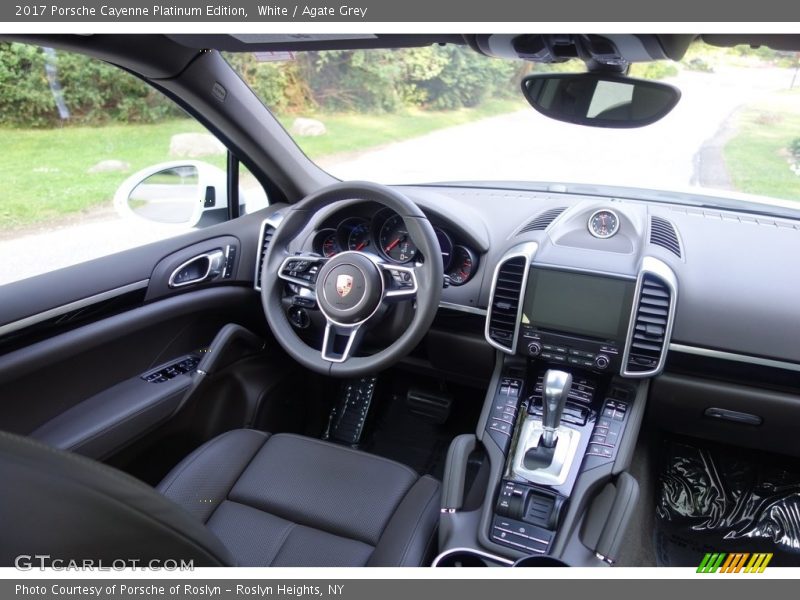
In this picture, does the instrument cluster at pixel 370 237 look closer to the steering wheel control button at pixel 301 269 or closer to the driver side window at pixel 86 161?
the steering wheel control button at pixel 301 269

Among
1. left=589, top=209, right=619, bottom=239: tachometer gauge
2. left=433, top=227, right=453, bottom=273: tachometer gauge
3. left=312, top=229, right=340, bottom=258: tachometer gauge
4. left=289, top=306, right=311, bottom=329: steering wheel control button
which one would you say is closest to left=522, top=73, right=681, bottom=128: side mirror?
left=589, top=209, right=619, bottom=239: tachometer gauge

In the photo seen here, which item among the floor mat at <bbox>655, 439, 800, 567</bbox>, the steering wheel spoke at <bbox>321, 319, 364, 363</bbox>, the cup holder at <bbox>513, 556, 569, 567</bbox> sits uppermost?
the steering wheel spoke at <bbox>321, 319, 364, 363</bbox>

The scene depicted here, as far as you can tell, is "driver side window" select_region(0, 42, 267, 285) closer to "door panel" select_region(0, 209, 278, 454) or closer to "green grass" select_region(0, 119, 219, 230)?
"green grass" select_region(0, 119, 219, 230)

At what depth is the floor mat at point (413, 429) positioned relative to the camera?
9.70 ft

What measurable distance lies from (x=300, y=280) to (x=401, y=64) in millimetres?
1019

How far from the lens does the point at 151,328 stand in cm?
237

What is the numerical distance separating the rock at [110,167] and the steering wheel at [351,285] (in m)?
0.76

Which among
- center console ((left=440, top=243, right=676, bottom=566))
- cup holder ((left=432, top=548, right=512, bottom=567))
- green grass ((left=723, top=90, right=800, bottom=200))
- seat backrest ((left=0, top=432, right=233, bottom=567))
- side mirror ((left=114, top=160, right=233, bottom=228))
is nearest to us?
seat backrest ((left=0, top=432, right=233, bottom=567))

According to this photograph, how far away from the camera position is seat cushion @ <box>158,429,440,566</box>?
68.8 inches

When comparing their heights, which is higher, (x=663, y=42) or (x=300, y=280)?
(x=663, y=42)

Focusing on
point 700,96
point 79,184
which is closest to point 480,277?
point 700,96

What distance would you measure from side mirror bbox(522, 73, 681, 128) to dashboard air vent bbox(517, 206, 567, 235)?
0.43 metres

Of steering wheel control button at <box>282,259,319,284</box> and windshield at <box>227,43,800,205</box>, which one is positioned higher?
windshield at <box>227,43,800,205</box>

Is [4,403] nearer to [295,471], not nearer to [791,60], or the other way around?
[295,471]
